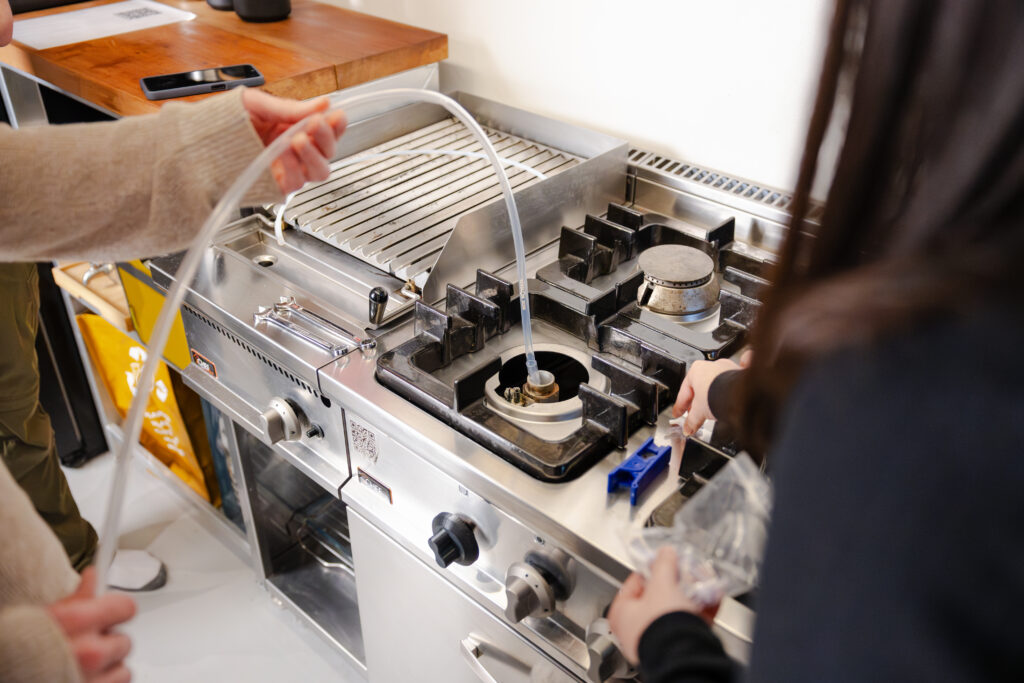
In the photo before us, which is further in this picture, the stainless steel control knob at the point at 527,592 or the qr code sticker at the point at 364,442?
the qr code sticker at the point at 364,442

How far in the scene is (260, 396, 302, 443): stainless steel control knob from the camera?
1202mm

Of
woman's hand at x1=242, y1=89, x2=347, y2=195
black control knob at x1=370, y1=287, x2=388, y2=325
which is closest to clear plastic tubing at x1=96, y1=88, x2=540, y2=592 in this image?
woman's hand at x1=242, y1=89, x2=347, y2=195

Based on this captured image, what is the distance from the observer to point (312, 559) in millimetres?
1825

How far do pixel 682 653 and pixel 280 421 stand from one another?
0.76 meters

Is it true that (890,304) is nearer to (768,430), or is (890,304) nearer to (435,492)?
(768,430)

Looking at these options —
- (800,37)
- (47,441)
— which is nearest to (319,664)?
(47,441)

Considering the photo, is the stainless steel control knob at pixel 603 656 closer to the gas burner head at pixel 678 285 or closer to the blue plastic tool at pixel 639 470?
the blue plastic tool at pixel 639 470

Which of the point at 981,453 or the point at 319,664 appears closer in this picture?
the point at 981,453

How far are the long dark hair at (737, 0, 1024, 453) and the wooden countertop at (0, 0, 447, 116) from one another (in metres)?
1.12

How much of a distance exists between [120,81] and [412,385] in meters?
0.83

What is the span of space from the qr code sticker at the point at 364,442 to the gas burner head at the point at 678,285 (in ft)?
1.41

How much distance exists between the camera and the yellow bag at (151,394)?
1744 mm

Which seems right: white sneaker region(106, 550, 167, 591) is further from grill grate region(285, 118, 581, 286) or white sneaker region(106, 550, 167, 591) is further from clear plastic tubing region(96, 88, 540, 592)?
clear plastic tubing region(96, 88, 540, 592)

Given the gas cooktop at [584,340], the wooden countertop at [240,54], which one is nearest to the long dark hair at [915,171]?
the gas cooktop at [584,340]
